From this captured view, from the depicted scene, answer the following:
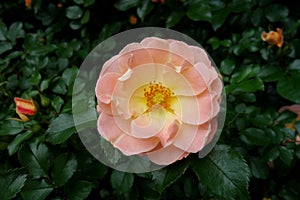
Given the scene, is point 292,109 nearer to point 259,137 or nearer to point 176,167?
point 259,137

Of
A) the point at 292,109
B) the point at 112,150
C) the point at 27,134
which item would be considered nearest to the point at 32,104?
the point at 27,134

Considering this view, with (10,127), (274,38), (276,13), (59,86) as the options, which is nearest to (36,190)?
(10,127)

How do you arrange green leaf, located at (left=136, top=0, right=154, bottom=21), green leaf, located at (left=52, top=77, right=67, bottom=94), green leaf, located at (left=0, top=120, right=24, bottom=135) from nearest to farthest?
green leaf, located at (left=0, top=120, right=24, bottom=135) < green leaf, located at (left=52, top=77, right=67, bottom=94) < green leaf, located at (left=136, top=0, right=154, bottom=21)

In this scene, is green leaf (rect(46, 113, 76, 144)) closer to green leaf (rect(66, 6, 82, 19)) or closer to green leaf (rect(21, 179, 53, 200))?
green leaf (rect(21, 179, 53, 200))

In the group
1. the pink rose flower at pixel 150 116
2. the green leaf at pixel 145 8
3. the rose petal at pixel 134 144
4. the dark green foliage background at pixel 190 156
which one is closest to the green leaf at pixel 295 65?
the dark green foliage background at pixel 190 156

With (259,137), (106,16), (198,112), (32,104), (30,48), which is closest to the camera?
(198,112)

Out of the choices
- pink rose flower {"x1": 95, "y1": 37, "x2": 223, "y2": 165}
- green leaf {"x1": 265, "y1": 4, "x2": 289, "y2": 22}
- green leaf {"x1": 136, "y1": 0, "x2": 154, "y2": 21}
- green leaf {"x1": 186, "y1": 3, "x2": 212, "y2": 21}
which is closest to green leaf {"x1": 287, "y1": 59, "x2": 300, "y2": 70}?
green leaf {"x1": 265, "y1": 4, "x2": 289, "y2": 22}

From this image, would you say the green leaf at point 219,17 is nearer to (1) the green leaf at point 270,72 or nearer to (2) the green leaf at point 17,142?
(1) the green leaf at point 270,72
